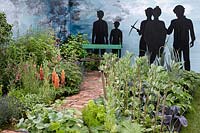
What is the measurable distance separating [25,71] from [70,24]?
389 centimetres

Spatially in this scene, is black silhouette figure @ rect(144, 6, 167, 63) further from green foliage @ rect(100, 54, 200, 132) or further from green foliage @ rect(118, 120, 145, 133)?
green foliage @ rect(118, 120, 145, 133)

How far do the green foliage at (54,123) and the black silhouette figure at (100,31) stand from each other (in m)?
5.98

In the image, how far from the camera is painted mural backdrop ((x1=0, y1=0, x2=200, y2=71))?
9.33 m

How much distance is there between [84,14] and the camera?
33.9 feet

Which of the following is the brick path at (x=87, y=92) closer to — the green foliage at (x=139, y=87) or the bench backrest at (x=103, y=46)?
the bench backrest at (x=103, y=46)

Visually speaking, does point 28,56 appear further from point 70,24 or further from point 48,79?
point 70,24

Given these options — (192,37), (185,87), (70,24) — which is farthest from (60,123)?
(70,24)

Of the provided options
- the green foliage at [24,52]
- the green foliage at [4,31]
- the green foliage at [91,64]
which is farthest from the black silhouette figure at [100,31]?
the green foliage at [4,31]

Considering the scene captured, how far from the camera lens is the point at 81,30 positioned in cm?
1031

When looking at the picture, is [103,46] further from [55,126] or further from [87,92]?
[55,126]

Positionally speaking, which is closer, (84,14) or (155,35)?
(155,35)

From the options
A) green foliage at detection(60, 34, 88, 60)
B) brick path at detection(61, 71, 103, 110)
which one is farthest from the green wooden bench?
brick path at detection(61, 71, 103, 110)

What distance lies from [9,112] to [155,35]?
5.14 meters

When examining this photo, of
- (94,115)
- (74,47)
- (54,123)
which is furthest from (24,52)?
(54,123)
